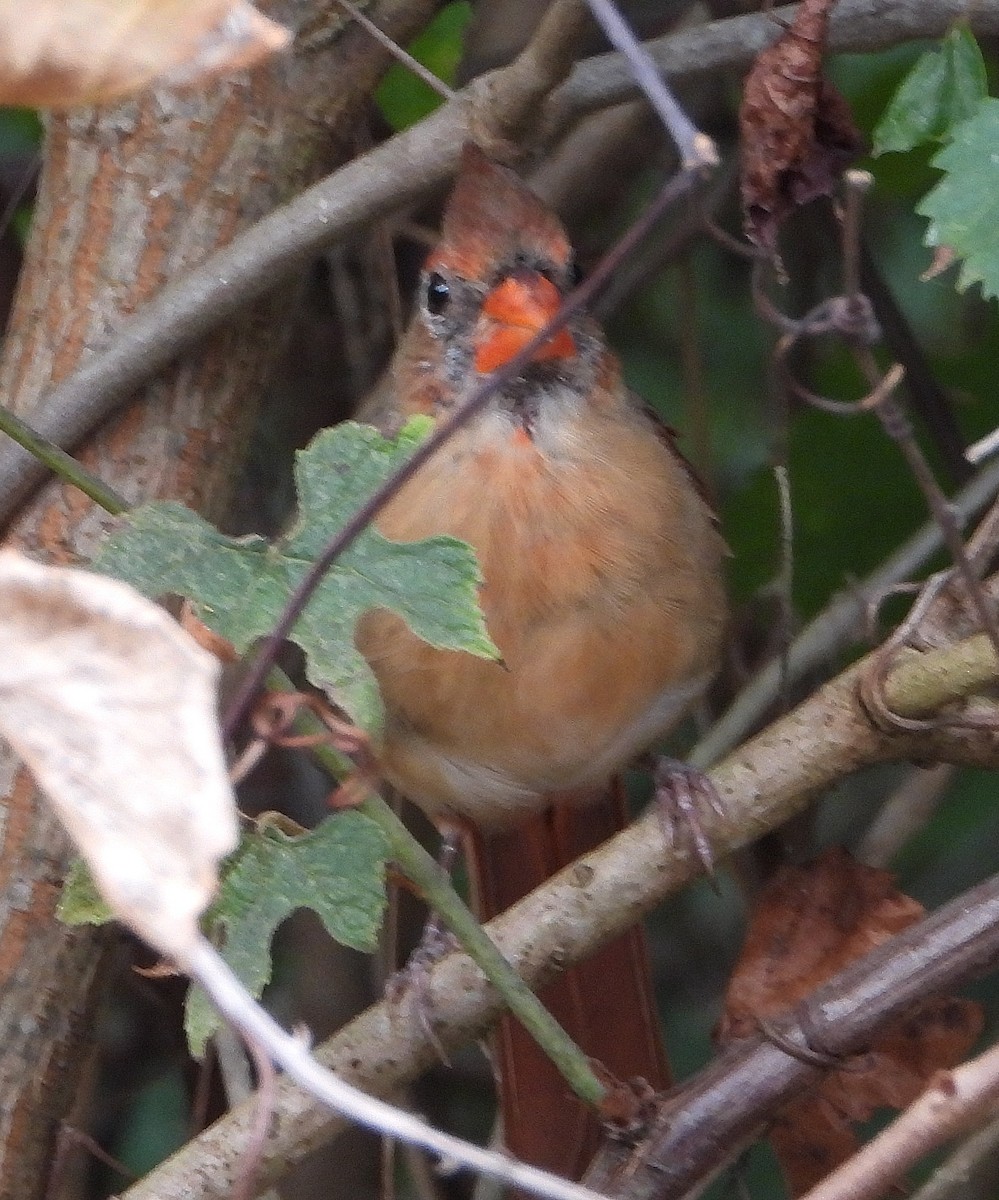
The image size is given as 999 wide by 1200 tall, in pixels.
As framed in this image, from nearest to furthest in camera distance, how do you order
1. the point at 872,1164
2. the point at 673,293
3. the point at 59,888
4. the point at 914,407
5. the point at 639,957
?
1. the point at 872,1164
2. the point at 59,888
3. the point at 639,957
4. the point at 914,407
5. the point at 673,293

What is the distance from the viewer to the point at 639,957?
244 cm

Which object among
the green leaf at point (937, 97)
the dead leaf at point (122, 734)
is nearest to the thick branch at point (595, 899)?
the green leaf at point (937, 97)

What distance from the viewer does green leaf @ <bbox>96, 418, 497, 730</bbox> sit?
136cm

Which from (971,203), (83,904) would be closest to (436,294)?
(971,203)

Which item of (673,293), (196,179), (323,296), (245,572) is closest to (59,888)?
(245,572)

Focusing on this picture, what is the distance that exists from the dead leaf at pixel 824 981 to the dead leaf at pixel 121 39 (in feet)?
4.39

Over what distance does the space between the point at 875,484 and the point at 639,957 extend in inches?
30.0

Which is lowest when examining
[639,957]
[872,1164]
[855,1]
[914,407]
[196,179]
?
[639,957]

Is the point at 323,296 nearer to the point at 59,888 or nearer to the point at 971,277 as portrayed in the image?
the point at 59,888

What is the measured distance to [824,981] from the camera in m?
1.98

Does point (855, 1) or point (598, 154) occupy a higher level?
point (855, 1)

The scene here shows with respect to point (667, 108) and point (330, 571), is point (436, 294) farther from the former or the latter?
point (667, 108)

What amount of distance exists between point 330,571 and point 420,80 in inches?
47.2

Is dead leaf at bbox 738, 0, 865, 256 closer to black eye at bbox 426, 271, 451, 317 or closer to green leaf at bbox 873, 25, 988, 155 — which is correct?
green leaf at bbox 873, 25, 988, 155
